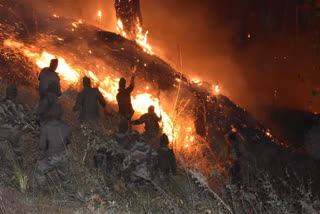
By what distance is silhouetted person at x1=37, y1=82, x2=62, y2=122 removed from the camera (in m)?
5.73

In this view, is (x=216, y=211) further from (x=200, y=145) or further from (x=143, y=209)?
(x=200, y=145)

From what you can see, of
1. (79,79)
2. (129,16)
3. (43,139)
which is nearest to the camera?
(43,139)

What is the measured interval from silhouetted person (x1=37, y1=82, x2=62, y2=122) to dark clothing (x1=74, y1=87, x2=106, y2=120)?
1.25 m

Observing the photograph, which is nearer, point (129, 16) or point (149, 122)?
point (149, 122)

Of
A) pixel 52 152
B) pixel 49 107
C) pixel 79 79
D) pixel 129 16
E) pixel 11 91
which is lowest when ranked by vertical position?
pixel 52 152

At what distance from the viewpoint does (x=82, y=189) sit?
18.2 ft

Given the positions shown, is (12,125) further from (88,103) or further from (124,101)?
(124,101)

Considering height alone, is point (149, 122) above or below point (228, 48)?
below

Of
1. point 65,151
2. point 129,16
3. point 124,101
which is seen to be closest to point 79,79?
point 124,101

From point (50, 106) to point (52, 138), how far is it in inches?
30.8

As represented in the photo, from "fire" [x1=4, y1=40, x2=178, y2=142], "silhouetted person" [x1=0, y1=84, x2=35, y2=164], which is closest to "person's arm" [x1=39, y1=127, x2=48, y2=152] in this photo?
"silhouetted person" [x1=0, y1=84, x2=35, y2=164]

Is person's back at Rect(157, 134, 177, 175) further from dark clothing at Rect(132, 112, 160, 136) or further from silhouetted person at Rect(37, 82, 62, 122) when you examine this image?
silhouetted person at Rect(37, 82, 62, 122)

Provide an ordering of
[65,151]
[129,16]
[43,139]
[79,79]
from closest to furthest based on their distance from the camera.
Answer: [43,139] → [65,151] → [79,79] → [129,16]

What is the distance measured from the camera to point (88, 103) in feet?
24.3
